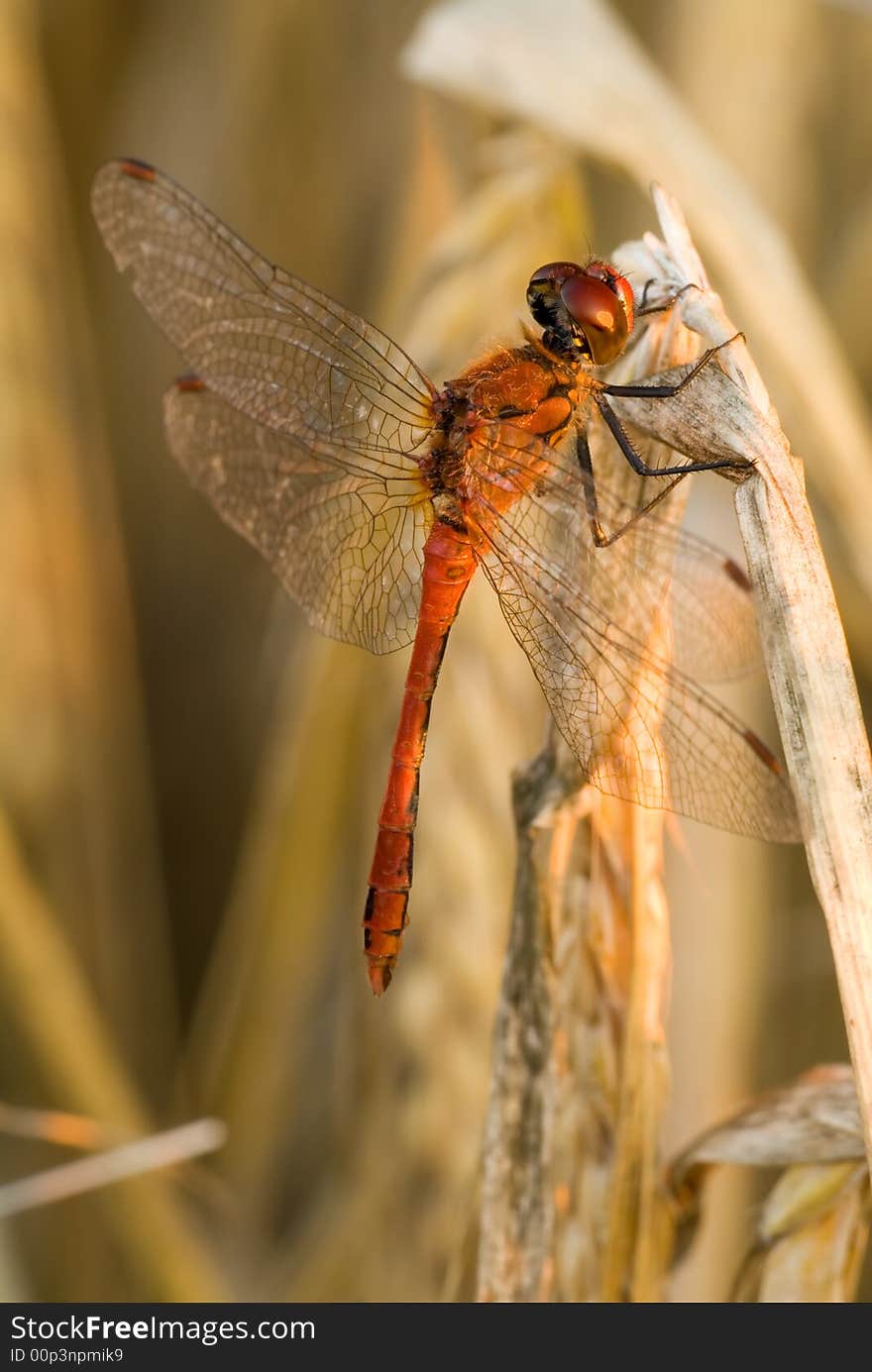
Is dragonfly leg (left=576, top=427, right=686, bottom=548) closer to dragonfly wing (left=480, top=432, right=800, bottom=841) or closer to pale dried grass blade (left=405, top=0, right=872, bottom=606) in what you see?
dragonfly wing (left=480, top=432, right=800, bottom=841)

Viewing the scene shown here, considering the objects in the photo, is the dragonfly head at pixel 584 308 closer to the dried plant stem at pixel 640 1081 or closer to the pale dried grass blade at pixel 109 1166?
the dried plant stem at pixel 640 1081

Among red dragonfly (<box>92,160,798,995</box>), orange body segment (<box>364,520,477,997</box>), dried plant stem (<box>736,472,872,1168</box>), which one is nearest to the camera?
dried plant stem (<box>736,472,872,1168</box>)

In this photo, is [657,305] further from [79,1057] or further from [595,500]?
[79,1057]

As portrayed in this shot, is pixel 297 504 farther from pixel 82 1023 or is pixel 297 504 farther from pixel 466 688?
pixel 82 1023

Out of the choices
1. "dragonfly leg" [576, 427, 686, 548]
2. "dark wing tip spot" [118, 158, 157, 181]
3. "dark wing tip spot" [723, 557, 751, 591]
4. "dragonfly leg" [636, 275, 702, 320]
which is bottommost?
"dark wing tip spot" [723, 557, 751, 591]

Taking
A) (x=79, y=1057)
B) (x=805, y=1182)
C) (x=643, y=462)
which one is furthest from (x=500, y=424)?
(x=79, y=1057)

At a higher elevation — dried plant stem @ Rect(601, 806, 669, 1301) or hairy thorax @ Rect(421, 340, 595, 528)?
hairy thorax @ Rect(421, 340, 595, 528)

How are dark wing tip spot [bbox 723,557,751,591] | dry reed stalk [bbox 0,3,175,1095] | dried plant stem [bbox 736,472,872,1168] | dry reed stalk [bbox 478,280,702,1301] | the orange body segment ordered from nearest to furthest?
1. dried plant stem [bbox 736,472,872,1168]
2. dry reed stalk [bbox 478,280,702,1301]
3. dark wing tip spot [bbox 723,557,751,591]
4. the orange body segment
5. dry reed stalk [bbox 0,3,175,1095]

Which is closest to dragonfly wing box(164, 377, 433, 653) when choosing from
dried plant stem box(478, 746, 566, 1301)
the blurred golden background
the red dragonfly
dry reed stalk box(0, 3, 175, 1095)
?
the red dragonfly

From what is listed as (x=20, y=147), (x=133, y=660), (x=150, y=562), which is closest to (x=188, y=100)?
(x=20, y=147)
